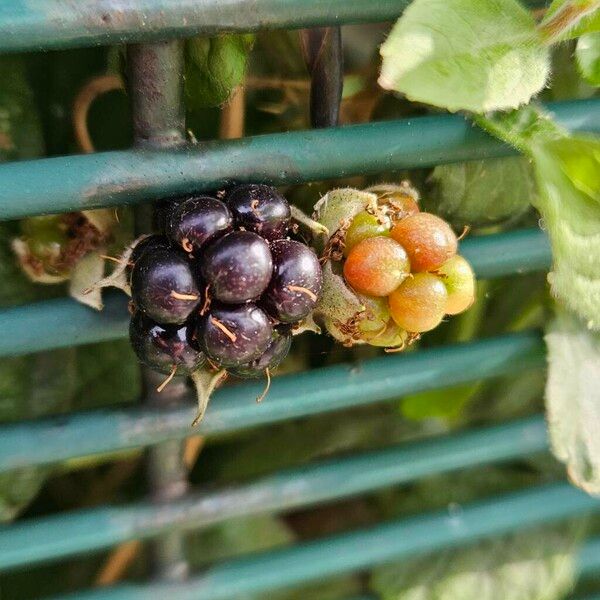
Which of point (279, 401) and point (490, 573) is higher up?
point (279, 401)

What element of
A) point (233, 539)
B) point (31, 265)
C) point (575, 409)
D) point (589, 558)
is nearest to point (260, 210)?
point (31, 265)

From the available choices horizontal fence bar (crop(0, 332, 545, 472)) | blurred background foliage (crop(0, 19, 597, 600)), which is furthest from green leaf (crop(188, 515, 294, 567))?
horizontal fence bar (crop(0, 332, 545, 472))

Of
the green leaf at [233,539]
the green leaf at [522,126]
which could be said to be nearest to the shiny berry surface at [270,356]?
the green leaf at [522,126]

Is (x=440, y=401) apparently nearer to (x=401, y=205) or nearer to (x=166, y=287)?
(x=401, y=205)

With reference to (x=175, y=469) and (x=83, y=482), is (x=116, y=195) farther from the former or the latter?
(x=83, y=482)

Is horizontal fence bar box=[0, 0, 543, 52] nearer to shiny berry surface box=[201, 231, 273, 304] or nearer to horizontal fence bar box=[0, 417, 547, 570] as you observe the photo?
shiny berry surface box=[201, 231, 273, 304]
